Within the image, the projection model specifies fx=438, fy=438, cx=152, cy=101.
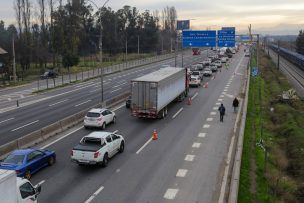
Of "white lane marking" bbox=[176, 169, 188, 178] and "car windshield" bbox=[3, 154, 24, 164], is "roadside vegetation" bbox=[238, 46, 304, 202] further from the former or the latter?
"car windshield" bbox=[3, 154, 24, 164]

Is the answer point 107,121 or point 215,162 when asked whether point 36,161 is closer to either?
point 215,162

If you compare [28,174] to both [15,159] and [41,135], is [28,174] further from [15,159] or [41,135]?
[41,135]

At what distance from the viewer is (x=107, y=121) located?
31.3 metres

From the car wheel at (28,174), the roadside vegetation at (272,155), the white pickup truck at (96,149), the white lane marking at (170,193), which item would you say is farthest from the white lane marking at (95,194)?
the roadside vegetation at (272,155)

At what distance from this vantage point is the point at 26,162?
1961 cm

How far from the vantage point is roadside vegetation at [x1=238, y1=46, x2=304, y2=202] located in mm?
19688

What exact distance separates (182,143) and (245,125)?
317 inches

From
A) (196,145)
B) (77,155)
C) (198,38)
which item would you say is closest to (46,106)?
(196,145)

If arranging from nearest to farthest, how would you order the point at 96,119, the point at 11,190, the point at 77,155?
the point at 11,190 < the point at 77,155 < the point at 96,119

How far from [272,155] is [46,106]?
23.8m

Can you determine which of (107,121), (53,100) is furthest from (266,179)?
(53,100)

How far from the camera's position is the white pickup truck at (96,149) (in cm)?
2078

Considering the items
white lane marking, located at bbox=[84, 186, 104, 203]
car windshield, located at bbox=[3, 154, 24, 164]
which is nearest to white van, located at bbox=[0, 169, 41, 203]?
white lane marking, located at bbox=[84, 186, 104, 203]

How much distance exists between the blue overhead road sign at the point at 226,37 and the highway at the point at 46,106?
50.9 feet
